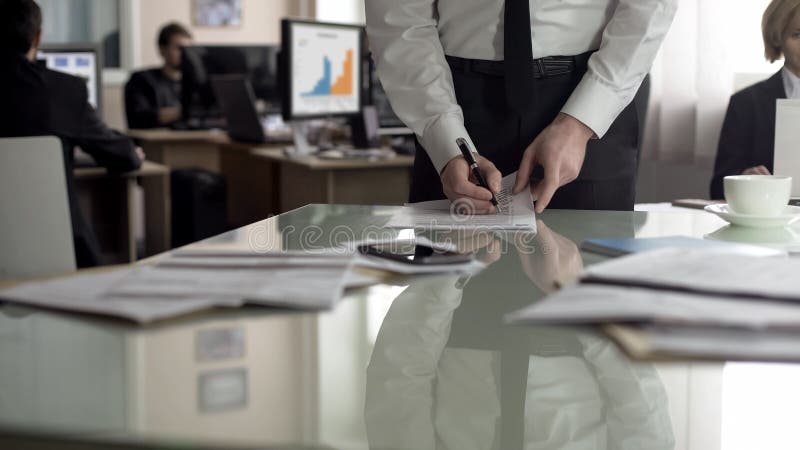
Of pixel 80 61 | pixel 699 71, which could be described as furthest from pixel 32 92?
pixel 699 71

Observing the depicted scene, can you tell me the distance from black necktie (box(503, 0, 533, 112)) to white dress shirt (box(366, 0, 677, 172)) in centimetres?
4

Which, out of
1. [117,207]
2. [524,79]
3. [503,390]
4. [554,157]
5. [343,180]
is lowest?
[117,207]

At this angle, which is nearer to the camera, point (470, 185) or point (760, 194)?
point (760, 194)

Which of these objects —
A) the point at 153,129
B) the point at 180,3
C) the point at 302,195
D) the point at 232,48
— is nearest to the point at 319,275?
the point at 302,195

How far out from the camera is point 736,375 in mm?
672

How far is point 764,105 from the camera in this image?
10.6 feet

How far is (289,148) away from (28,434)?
13.5 ft

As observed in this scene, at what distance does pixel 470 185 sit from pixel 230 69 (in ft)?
14.9

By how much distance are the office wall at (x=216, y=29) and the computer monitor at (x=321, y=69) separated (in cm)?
366

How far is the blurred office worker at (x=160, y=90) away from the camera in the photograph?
21.1 ft

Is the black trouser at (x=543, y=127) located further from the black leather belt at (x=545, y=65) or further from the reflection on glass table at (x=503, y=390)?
the reflection on glass table at (x=503, y=390)

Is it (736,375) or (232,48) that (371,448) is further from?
(232,48)

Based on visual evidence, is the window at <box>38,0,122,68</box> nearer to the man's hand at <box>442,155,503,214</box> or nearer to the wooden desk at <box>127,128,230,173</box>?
the wooden desk at <box>127,128,230,173</box>

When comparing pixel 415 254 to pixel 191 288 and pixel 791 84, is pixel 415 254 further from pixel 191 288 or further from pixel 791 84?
pixel 791 84
